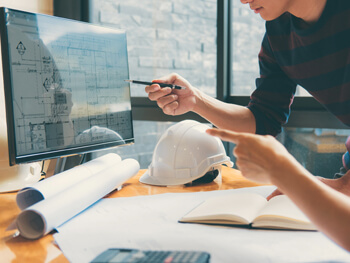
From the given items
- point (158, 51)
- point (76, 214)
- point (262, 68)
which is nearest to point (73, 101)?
point (76, 214)

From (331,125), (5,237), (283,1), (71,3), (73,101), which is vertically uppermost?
(71,3)

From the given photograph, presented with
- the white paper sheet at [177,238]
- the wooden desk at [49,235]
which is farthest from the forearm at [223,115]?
the white paper sheet at [177,238]

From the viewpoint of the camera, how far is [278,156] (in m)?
0.56

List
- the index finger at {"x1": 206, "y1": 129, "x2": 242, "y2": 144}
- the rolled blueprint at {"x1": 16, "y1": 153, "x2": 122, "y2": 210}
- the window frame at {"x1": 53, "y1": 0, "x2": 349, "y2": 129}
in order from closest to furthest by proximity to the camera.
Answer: the index finger at {"x1": 206, "y1": 129, "x2": 242, "y2": 144}, the rolled blueprint at {"x1": 16, "y1": 153, "x2": 122, "y2": 210}, the window frame at {"x1": 53, "y1": 0, "x2": 349, "y2": 129}

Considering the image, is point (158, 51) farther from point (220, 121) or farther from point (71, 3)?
point (220, 121)

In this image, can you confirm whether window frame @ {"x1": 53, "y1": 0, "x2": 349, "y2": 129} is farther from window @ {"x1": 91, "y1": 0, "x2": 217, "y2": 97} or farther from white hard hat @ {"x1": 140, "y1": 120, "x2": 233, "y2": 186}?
white hard hat @ {"x1": 140, "y1": 120, "x2": 233, "y2": 186}

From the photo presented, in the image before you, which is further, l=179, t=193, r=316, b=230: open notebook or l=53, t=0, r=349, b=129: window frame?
l=53, t=0, r=349, b=129: window frame

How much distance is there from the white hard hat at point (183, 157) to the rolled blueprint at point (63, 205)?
0.19 m

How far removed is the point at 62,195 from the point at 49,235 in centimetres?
8

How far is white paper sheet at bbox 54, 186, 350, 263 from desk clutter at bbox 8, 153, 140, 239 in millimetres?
31

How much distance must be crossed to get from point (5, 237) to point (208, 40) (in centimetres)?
160

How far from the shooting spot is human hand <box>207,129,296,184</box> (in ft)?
1.82

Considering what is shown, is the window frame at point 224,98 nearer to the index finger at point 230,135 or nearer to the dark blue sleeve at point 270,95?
the dark blue sleeve at point 270,95

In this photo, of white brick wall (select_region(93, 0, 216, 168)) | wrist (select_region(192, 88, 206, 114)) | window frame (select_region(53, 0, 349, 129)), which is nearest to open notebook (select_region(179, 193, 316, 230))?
wrist (select_region(192, 88, 206, 114))
